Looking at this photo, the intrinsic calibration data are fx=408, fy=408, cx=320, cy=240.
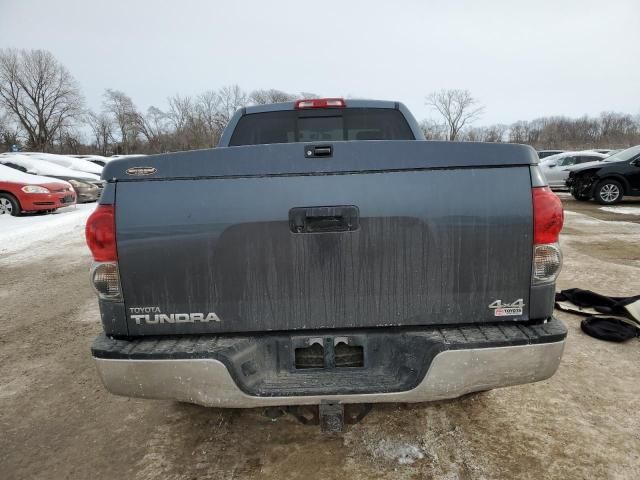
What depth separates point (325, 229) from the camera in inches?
71.8

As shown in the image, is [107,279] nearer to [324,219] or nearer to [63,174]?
[324,219]

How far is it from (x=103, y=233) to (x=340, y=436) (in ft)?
5.69

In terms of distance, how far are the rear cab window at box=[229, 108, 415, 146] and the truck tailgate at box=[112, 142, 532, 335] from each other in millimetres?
1929

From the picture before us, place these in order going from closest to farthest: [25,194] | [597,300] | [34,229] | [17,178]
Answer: [597,300], [34,229], [25,194], [17,178]

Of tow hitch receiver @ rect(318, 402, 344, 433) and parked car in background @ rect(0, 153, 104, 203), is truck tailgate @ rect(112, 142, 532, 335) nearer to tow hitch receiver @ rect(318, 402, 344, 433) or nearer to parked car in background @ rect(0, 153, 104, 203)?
tow hitch receiver @ rect(318, 402, 344, 433)

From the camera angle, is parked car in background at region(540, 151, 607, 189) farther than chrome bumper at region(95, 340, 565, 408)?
Yes

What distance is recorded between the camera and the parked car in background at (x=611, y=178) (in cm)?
1205

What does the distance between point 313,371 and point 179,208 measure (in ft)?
3.22

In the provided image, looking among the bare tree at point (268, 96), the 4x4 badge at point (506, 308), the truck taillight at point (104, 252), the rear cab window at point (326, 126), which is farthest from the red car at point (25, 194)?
the bare tree at point (268, 96)

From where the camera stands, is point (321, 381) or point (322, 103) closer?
point (321, 381)

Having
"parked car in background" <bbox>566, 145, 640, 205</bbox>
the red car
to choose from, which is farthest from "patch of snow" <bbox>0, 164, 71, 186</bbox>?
"parked car in background" <bbox>566, 145, 640, 205</bbox>

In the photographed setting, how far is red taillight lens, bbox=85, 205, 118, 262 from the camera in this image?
1.84 metres

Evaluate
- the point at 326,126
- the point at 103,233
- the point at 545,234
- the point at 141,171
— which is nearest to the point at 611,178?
the point at 326,126

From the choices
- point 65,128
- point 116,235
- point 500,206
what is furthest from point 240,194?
point 65,128
